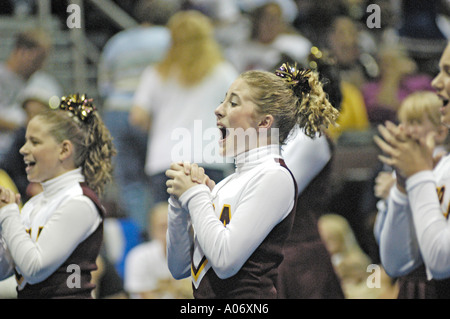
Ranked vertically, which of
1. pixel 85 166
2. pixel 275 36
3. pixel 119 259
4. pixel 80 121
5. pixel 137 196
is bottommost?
pixel 119 259

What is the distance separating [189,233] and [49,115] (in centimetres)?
77

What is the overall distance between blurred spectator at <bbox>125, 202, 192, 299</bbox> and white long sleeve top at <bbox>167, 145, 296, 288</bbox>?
147 centimetres

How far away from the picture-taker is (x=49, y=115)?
2.81 m

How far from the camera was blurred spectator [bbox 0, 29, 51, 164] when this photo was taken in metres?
5.25

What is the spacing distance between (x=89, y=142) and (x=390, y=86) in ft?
11.9

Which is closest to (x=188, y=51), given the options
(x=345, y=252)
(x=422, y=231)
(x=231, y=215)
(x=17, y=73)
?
(x=17, y=73)

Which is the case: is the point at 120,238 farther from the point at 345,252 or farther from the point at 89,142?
the point at 89,142

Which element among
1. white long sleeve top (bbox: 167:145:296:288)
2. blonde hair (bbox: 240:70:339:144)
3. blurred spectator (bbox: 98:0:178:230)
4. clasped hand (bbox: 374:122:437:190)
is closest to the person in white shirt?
clasped hand (bbox: 374:122:437:190)

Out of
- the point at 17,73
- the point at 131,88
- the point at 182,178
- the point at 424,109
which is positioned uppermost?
the point at 17,73

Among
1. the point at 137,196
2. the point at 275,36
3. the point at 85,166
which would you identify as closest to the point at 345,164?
the point at 275,36

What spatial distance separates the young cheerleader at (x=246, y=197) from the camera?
2256 mm

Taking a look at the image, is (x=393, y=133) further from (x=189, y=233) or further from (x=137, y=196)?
(x=137, y=196)

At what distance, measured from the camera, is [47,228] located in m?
2.62

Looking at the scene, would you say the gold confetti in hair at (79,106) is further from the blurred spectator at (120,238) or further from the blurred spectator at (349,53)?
the blurred spectator at (349,53)
